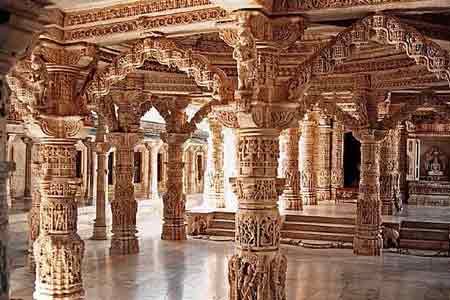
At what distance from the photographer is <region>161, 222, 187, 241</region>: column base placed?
14130 mm

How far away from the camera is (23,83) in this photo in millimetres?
7258

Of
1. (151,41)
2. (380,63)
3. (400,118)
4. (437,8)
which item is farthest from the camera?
(400,118)

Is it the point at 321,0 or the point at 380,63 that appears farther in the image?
the point at 380,63

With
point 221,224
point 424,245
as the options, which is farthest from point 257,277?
point 221,224

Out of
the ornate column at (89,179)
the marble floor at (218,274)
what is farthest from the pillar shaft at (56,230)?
the ornate column at (89,179)

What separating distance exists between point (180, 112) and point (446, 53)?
8.92m

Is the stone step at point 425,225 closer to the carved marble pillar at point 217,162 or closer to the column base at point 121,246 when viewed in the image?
the carved marble pillar at point 217,162

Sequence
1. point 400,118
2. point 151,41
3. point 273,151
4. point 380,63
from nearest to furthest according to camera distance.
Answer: point 273,151
point 151,41
point 380,63
point 400,118

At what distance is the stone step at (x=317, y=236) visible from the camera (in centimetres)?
1380

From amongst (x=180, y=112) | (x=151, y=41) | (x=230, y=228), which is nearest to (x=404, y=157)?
(x=230, y=228)

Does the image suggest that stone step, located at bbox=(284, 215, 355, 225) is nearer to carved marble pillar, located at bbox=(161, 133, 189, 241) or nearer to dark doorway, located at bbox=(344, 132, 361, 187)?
carved marble pillar, located at bbox=(161, 133, 189, 241)

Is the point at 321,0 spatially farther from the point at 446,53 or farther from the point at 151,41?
the point at 151,41

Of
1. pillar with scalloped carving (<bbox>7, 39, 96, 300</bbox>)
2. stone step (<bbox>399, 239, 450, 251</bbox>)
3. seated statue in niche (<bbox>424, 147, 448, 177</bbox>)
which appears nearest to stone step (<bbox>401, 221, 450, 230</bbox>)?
stone step (<bbox>399, 239, 450, 251</bbox>)

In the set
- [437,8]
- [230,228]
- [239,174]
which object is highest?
[437,8]
